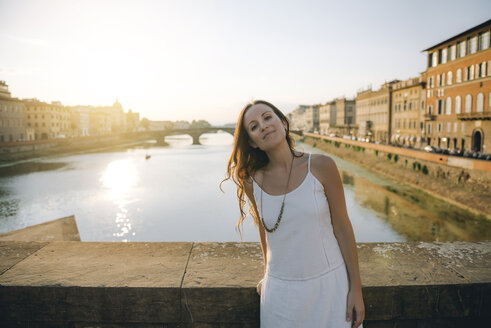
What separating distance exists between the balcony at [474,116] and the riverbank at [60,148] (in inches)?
1421

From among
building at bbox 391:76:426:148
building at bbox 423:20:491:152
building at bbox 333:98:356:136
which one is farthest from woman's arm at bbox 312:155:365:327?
building at bbox 333:98:356:136

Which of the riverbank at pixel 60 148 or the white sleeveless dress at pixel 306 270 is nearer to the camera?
the white sleeveless dress at pixel 306 270

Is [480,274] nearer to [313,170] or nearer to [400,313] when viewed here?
[400,313]

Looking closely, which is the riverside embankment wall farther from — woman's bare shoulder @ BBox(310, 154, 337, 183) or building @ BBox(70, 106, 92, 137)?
woman's bare shoulder @ BBox(310, 154, 337, 183)

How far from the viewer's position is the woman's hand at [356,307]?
1.28m

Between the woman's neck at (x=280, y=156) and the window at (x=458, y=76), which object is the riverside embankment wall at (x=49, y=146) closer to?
the woman's neck at (x=280, y=156)

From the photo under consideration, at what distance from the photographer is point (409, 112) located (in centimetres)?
3609

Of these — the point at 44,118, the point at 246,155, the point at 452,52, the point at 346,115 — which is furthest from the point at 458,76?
the point at 44,118

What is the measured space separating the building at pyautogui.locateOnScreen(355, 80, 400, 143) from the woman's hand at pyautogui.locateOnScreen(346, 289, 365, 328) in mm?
42993

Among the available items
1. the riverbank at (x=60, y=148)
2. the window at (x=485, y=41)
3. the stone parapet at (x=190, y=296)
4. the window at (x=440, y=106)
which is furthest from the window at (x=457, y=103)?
the riverbank at (x=60, y=148)

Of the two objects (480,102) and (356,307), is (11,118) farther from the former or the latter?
(356,307)

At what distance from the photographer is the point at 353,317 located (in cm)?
133

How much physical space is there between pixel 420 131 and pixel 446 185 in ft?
54.7

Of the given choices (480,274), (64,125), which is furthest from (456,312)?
(64,125)
